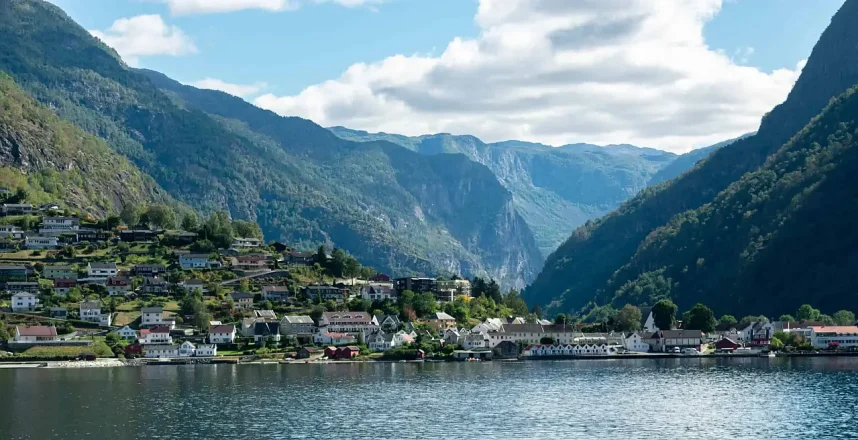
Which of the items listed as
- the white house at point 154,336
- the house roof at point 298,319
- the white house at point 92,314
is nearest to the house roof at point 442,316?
the house roof at point 298,319

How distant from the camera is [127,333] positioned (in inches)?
5645

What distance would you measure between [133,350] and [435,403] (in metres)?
63.4

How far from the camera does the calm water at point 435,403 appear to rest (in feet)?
233

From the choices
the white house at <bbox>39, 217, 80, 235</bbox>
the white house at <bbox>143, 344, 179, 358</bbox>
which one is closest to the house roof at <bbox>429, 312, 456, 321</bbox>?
the white house at <bbox>143, 344, 179, 358</bbox>

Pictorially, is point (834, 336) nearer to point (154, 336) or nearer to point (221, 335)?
point (221, 335)

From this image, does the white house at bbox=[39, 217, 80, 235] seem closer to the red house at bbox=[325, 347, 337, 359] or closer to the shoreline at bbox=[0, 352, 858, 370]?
Result: the shoreline at bbox=[0, 352, 858, 370]

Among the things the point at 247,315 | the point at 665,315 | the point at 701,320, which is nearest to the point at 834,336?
the point at 701,320

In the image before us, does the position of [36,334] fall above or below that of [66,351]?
above

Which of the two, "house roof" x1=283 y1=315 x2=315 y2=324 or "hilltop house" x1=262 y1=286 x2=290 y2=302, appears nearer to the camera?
"house roof" x1=283 y1=315 x2=315 y2=324

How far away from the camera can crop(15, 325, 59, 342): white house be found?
137 meters

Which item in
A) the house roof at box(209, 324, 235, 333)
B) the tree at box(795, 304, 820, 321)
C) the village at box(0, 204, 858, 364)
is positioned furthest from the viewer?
the tree at box(795, 304, 820, 321)

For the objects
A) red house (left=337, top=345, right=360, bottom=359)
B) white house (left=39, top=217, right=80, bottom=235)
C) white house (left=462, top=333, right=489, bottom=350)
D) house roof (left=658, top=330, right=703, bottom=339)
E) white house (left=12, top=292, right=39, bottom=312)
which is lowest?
red house (left=337, top=345, right=360, bottom=359)

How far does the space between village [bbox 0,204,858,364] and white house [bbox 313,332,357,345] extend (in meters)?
0.17

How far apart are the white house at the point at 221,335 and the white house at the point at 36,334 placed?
18683 mm
